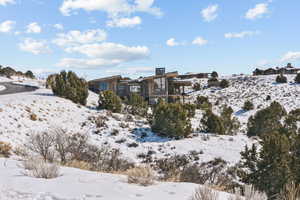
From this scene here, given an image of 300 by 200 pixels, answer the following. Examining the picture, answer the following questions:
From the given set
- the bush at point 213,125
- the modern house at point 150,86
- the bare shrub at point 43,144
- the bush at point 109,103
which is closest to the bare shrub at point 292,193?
the bare shrub at point 43,144

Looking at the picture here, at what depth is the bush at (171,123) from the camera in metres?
18.0

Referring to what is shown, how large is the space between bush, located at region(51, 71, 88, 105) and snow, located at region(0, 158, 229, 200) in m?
21.0

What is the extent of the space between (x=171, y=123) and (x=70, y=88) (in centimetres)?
1220

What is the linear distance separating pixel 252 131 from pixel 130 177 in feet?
62.1

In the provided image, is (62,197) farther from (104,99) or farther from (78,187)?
(104,99)

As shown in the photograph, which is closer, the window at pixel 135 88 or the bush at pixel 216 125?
the bush at pixel 216 125

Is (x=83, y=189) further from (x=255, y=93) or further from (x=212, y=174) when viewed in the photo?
(x=255, y=93)

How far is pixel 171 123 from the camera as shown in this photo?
18.1 m

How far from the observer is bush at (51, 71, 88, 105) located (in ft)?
83.4

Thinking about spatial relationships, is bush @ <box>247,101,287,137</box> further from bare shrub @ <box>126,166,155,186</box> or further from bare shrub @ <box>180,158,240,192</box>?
bare shrub @ <box>126,166,155,186</box>

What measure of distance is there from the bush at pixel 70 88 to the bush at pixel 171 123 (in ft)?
31.4

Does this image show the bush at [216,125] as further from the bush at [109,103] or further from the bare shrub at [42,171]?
the bare shrub at [42,171]

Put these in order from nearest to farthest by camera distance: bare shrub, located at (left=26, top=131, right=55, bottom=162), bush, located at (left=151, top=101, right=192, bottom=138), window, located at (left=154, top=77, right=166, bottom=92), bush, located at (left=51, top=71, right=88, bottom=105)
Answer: bare shrub, located at (left=26, top=131, right=55, bottom=162) < bush, located at (left=151, top=101, right=192, bottom=138) < bush, located at (left=51, top=71, right=88, bottom=105) < window, located at (left=154, top=77, right=166, bottom=92)

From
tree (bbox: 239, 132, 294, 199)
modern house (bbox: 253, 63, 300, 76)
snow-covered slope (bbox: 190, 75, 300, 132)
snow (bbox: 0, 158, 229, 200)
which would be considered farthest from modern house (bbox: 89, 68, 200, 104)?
snow (bbox: 0, 158, 229, 200)
